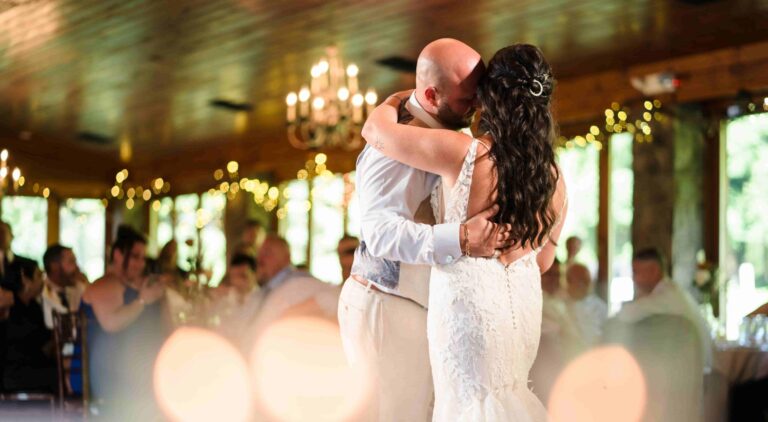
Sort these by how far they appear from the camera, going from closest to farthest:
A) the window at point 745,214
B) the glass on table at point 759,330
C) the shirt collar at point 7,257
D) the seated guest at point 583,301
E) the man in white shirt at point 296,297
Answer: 1. the man in white shirt at point 296,297
2. the glass on table at point 759,330
3. the seated guest at point 583,301
4. the shirt collar at point 7,257
5. the window at point 745,214

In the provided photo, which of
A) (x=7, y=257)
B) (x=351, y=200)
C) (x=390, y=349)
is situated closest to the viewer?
(x=390, y=349)

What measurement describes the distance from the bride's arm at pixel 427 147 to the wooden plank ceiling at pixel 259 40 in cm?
543

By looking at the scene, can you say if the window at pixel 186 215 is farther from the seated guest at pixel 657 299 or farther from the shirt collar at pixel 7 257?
the seated guest at pixel 657 299

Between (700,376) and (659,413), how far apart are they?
0.26 meters

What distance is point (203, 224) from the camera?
17.2 meters

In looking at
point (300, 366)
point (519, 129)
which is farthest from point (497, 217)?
point (300, 366)

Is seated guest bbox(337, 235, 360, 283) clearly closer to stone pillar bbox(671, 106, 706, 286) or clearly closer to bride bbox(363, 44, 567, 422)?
bride bbox(363, 44, 567, 422)

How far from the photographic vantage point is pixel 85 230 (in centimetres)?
1928

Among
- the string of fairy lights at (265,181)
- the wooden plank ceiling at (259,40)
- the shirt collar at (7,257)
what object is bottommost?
the shirt collar at (7,257)

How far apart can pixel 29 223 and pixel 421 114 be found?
17452mm

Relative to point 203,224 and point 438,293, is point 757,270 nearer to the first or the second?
point 438,293

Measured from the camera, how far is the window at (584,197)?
10.9 m

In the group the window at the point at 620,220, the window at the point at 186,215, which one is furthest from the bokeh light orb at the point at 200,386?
the window at the point at 186,215

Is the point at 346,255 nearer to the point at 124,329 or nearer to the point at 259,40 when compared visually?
the point at 124,329
